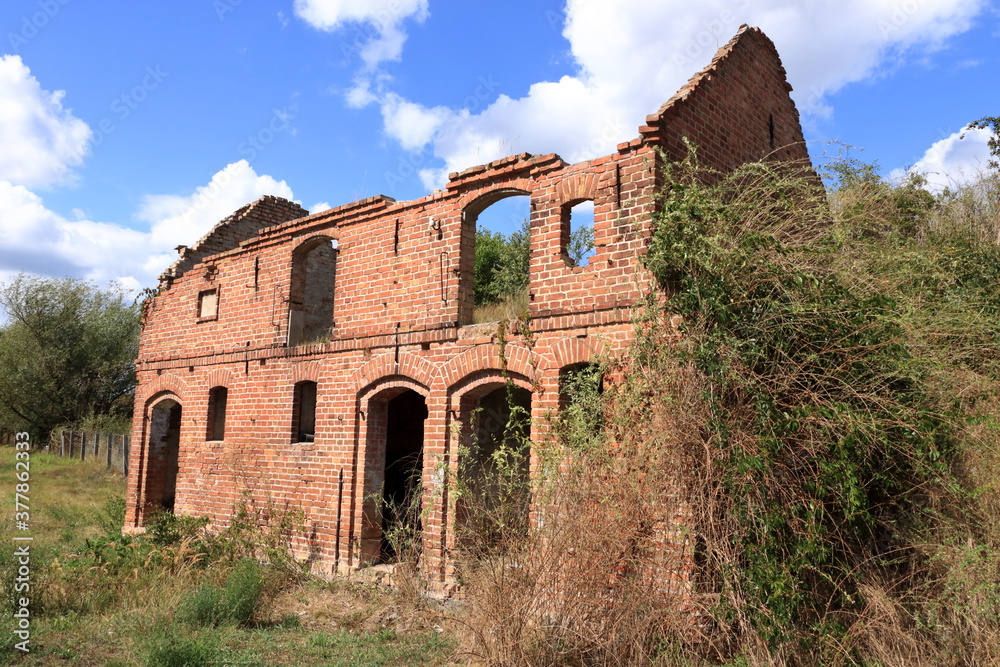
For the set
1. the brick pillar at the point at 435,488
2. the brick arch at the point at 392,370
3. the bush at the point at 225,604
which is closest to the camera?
the bush at the point at 225,604

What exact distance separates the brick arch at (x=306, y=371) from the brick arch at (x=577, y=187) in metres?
5.01

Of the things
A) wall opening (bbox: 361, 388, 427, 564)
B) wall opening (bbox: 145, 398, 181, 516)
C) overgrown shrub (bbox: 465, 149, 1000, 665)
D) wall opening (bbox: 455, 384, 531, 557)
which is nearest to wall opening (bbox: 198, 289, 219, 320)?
wall opening (bbox: 145, 398, 181, 516)

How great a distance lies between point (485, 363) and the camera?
8.83 meters

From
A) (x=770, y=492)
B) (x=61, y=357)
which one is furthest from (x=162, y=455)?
(x=61, y=357)

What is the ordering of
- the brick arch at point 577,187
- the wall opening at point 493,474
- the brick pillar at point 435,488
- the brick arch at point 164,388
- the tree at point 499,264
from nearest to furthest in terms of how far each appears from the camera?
the wall opening at point 493,474, the brick arch at point 577,187, the brick pillar at point 435,488, the brick arch at point 164,388, the tree at point 499,264

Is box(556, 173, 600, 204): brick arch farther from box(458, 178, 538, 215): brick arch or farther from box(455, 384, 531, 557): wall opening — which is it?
box(455, 384, 531, 557): wall opening

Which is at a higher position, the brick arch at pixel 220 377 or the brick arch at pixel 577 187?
the brick arch at pixel 577 187

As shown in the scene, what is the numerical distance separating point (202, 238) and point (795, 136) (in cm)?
1208

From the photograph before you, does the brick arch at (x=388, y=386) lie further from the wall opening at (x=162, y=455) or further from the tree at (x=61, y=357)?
the tree at (x=61, y=357)

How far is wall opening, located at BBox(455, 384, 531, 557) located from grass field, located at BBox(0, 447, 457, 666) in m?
1.24

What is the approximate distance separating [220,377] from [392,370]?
4.59 meters

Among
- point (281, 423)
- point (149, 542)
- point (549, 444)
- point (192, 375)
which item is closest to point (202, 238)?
point (192, 375)

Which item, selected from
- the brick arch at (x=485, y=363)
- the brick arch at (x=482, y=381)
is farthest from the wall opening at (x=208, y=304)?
the brick arch at (x=482, y=381)

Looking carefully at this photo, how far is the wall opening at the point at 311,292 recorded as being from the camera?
11.9m
